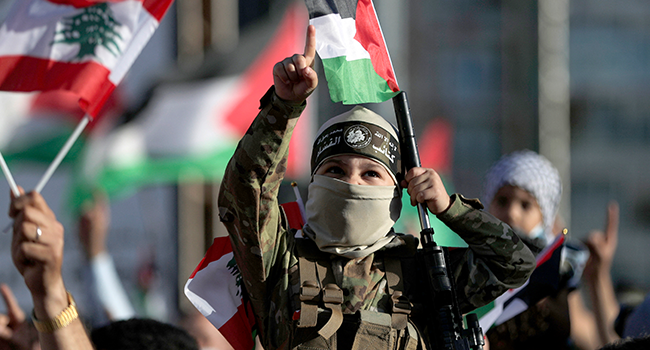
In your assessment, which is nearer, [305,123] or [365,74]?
[365,74]

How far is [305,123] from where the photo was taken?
893 centimetres

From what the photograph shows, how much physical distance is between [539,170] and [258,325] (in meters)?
2.10

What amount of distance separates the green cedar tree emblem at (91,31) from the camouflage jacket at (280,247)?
125 centimetres

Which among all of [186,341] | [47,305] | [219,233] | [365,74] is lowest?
[219,233]

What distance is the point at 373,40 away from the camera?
302cm

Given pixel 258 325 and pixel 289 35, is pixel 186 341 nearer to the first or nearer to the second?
pixel 258 325

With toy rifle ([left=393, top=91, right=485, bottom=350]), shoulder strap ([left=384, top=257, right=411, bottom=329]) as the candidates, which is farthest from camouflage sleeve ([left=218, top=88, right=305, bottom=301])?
toy rifle ([left=393, top=91, right=485, bottom=350])

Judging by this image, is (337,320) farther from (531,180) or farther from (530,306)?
(531,180)

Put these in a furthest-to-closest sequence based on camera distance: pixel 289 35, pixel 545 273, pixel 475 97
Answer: pixel 475 97 → pixel 289 35 → pixel 545 273

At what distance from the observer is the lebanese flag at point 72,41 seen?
343cm

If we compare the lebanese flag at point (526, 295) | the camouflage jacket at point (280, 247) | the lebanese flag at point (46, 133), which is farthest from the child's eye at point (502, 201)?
the lebanese flag at point (46, 133)

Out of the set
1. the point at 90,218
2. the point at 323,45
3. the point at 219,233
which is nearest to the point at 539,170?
the point at 323,45

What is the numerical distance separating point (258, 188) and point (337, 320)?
1.60 ft

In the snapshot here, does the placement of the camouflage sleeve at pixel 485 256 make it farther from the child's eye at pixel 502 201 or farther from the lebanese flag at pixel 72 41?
the lebanese flag at pixel 72 41
